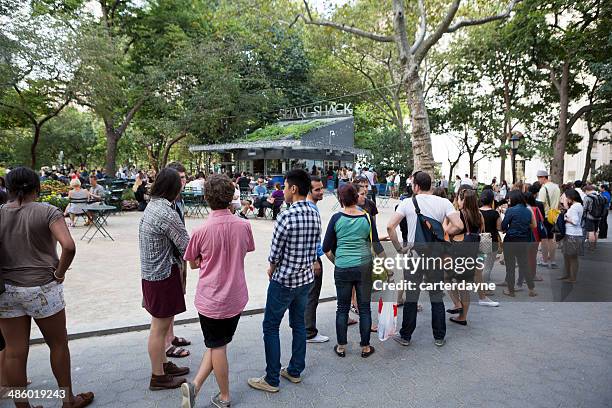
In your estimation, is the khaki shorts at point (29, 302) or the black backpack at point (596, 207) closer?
the khaki shorts at point (29, 302)

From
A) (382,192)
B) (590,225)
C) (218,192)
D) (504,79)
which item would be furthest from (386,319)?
(504,79)

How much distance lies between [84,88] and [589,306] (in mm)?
18621

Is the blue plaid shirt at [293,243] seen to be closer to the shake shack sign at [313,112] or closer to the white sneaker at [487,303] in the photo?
the white sneaker at [487,303]

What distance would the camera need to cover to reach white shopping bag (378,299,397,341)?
4.34 m

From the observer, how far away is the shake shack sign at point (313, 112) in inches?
1127

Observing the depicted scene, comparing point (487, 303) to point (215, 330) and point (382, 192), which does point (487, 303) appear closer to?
point (215, 330)

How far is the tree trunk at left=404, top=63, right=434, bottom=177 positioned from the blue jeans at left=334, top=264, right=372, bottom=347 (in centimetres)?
691

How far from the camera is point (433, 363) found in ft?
13.0

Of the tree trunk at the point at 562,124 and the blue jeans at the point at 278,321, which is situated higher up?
the tree trunk at the point at 562,124

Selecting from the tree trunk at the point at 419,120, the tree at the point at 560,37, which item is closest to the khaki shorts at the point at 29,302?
the tree trunk at the point at 419,120

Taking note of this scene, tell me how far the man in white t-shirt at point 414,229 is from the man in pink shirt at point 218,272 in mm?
2017

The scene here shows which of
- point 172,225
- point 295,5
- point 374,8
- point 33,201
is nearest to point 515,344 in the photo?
point 172,225

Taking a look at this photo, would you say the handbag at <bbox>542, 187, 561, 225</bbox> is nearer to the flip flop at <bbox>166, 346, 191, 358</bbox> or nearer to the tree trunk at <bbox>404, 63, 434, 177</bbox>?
the tree trunk at <bbox>404, 63, 434, 177</bbox>

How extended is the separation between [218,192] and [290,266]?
0.82 metres
